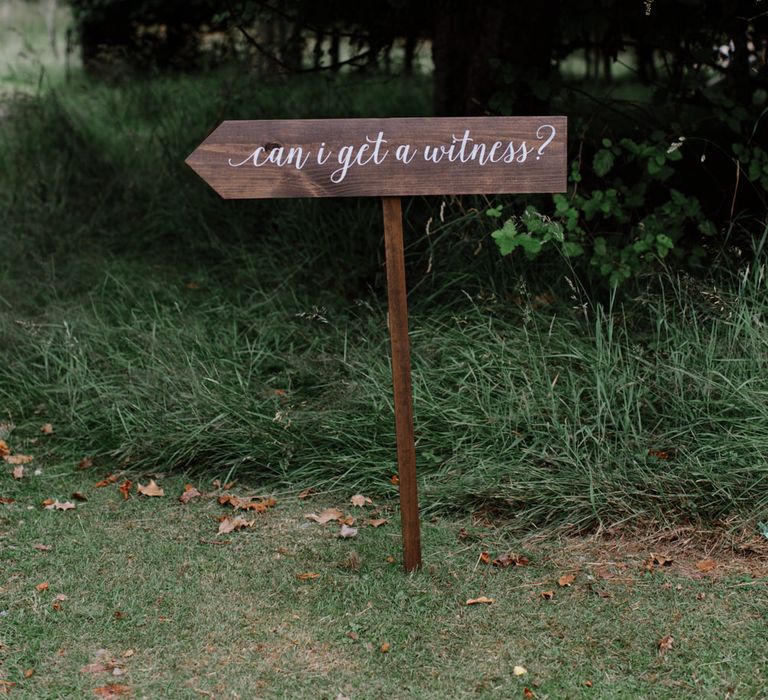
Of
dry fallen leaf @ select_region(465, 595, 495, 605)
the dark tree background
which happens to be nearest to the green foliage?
the dark tree background

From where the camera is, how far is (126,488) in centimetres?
445

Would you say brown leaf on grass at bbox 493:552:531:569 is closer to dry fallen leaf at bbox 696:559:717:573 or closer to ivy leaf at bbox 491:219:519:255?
dry fallen leaf at bbox 696:559:717:573

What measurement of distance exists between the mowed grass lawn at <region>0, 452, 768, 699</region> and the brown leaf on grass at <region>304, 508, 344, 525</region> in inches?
1.8

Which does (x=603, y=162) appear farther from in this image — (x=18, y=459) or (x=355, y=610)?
(x=18, y=459)

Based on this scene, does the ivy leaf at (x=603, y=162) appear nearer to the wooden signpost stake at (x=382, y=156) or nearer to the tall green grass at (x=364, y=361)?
the tall green grass at (x=364, y=361)

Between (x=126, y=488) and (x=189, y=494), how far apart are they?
0.31 metres

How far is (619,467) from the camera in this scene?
4043 mm

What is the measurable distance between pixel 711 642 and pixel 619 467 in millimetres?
940

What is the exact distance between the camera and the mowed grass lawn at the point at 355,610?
309 centimetres

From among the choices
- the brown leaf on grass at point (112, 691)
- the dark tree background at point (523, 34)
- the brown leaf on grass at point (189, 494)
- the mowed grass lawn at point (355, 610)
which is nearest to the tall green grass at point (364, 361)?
the brown leaf on grass at point (189, 494)

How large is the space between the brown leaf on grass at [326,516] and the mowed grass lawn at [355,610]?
0.15 ft

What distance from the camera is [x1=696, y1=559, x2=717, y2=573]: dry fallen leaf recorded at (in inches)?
144

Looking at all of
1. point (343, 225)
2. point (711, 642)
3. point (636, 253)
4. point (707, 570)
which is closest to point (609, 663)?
point (711, 642)

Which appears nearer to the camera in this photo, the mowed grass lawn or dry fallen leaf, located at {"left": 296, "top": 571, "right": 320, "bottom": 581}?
the mowed grass lawn
